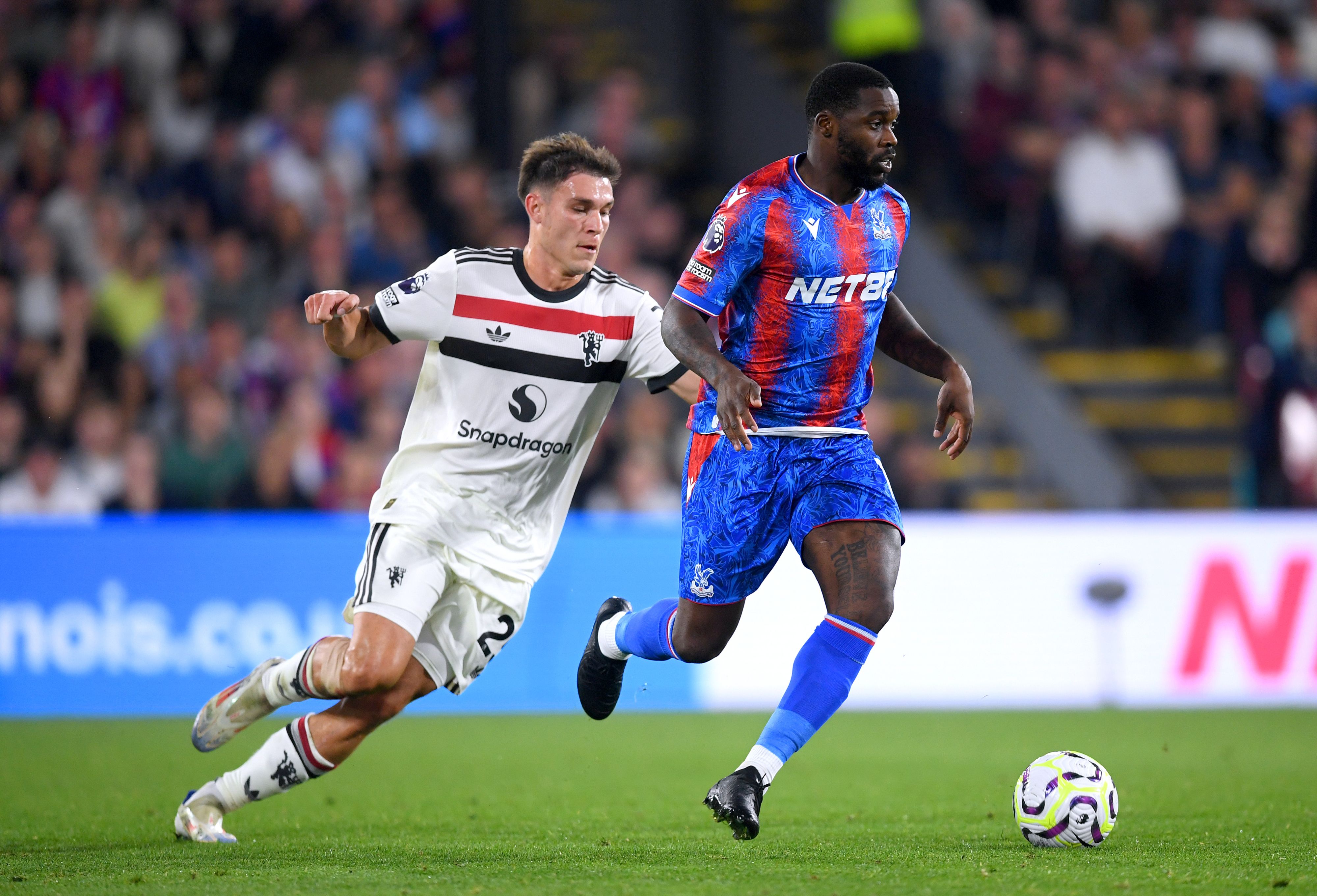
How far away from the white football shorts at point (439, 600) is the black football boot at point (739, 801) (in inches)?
38.3

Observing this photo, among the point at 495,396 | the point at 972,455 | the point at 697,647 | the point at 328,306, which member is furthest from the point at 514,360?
the point at 972,455

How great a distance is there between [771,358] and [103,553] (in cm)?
666

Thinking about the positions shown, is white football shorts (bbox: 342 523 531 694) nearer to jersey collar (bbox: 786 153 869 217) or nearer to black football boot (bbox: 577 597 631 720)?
black football boot (bbox: 577 597 631 720)

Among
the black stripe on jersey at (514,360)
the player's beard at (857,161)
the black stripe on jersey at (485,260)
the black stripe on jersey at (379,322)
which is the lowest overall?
the black stripe on jersey at (514,360)

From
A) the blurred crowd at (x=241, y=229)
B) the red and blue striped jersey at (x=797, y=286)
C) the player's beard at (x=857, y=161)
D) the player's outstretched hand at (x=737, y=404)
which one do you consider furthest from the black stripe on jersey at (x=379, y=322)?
the blurred crowd at (x=241, y=229)

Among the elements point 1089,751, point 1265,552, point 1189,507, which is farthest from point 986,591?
point 1189,507

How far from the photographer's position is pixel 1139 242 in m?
13.8

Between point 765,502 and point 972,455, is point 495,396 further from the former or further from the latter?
point 972,455

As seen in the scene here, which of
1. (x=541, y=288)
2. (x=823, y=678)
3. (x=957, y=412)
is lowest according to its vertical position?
(x=823, y=678)

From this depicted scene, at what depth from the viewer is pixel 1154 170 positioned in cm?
1397

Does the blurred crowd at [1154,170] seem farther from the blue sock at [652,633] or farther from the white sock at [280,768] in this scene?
the white sock at [280,768]

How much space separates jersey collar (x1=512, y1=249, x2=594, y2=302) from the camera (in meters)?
5.66

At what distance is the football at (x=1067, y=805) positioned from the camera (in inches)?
203

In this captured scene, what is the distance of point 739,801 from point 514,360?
5.66ft
